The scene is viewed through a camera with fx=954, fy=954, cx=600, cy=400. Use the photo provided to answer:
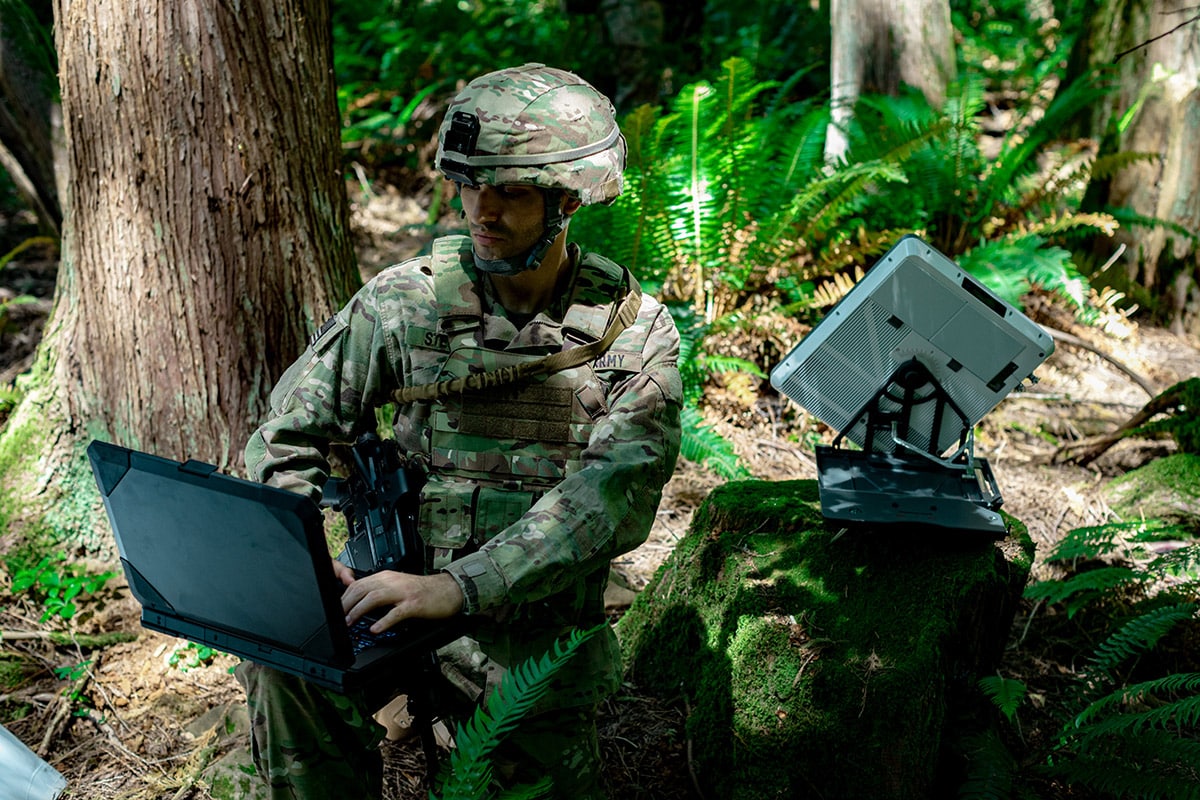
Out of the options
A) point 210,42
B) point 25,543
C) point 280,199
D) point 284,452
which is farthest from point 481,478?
point 25,543

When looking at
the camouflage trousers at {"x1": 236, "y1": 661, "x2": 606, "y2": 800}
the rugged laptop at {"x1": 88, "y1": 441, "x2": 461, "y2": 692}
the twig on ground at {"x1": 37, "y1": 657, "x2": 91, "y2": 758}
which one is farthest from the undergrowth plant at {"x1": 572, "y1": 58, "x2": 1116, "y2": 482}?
the rugged laptop at {"x1": 88, "y1": 441, "x2": 461, "y2": 692}

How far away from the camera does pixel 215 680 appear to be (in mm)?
3336

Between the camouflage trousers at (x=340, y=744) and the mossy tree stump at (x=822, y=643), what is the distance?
0.57m

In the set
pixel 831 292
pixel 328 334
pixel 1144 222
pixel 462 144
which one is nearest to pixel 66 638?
pixel 328 334

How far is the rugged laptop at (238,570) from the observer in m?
1.75

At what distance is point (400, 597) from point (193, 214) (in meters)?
1.98

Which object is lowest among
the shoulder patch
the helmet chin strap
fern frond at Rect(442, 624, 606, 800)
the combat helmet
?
fern frond at Rect(442, 624, 606, 800)

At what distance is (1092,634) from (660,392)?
2409 mm

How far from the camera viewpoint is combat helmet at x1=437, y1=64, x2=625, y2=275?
7.31 feet

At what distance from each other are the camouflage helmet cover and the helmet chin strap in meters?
0.05

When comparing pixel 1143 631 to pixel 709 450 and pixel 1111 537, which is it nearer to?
pixel 1111 537

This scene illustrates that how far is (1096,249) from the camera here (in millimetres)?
6805

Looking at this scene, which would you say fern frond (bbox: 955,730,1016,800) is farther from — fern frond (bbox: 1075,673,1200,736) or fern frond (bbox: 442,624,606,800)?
fern frond (bbox: 442,624,606,800)

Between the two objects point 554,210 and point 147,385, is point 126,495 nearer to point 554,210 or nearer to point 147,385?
point 554,210
